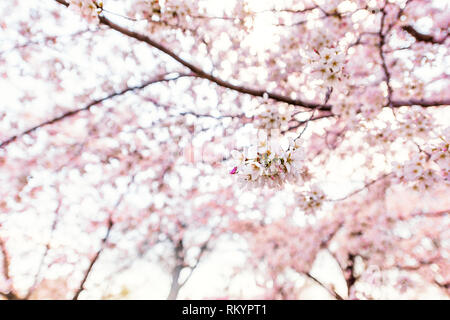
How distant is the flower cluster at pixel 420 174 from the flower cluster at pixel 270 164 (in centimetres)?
178

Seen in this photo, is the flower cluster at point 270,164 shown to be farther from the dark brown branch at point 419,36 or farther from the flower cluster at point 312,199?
the dark brown branch at point 419,36

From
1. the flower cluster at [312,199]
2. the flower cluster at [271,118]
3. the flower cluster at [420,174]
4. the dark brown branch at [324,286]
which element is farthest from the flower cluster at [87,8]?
the dark brown branch at [324,286]

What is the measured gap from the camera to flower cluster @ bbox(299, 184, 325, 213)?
371 centimetres

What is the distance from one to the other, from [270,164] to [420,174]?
6.84 feet

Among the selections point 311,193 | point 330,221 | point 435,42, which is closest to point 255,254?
point 330,221

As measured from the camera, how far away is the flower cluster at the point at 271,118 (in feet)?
9.02

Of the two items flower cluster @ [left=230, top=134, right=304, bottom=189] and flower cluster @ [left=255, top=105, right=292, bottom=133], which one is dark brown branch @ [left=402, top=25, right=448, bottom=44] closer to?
flower cluster @ [left=255, top=105, right=292, bottom=133]

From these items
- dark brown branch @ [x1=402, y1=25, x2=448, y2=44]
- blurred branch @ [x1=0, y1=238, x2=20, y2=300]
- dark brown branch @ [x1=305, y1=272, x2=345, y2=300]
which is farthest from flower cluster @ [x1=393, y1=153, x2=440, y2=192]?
blurred branch @ [x1=0, y1=238, x2=20, y2=300]

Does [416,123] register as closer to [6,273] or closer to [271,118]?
[271,118]

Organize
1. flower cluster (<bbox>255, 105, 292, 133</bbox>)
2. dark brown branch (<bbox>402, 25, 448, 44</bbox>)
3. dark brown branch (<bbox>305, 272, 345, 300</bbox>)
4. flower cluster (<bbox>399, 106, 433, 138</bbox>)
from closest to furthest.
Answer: flower cluster (<bbox>255, 105, 292, 133</bbox>) < flower cluster (<bbox>399, 106, 433, 138</bbox>) < dark brown branch (<bbox>402, 25, 448, 44</bbox>) < dark brown branch (<bbox>305, 272, 345, 300</bbox>)

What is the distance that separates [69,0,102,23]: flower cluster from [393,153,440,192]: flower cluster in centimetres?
358
